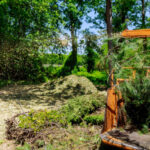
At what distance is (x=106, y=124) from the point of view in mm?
3629

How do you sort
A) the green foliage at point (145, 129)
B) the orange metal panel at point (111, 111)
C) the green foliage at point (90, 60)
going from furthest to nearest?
the green foliage at point (90, 60)
the orange metal panel at point (111, 111)
the green foliage at point (145, 129)

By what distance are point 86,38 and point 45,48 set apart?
303cm

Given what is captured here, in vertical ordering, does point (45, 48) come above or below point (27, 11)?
below

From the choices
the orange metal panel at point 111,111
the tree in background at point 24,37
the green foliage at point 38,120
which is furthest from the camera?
the tree in background at point 24,37

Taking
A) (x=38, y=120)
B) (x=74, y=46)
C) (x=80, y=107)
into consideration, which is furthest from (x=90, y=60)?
(x=38, y=120)

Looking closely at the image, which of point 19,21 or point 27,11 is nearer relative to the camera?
point 27,11

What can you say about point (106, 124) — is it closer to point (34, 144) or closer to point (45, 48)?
point (34, 144)

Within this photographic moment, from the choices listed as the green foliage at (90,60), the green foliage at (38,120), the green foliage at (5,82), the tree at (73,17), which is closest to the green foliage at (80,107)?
the green foliage at (38,120)

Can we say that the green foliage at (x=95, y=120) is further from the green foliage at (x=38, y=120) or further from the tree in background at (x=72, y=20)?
the tree in background at (x=72, y=20)

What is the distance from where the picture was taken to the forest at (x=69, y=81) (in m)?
3.56

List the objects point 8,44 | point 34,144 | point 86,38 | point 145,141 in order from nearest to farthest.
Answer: point 145,141 → point 34,144 → point 86,38 → point 8,44

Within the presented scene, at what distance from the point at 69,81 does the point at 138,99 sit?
7505 millimetres

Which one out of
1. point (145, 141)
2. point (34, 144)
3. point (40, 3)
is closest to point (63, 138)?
point (34, 144)

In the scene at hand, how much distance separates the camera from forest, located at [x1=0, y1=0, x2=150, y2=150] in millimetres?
3559
